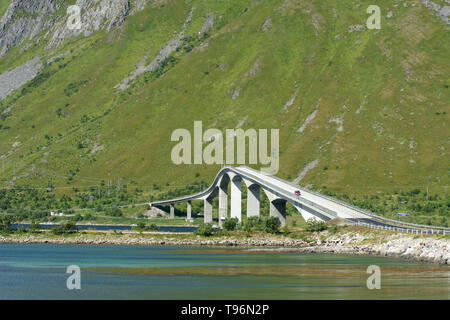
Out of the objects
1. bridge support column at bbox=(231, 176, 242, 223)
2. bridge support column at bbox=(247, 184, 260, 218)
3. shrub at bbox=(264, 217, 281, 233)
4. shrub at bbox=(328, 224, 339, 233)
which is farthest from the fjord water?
bridge support column at bbox=(231, 176, 242, 223)

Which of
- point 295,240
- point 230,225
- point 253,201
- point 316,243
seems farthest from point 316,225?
point 253,201

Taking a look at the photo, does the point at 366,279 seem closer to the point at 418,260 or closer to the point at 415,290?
the point at 415,290

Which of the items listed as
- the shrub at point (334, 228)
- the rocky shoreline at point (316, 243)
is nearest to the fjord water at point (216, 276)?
the rocky shoreline at point (316, 243)

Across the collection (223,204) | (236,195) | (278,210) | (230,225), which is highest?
(236,195)

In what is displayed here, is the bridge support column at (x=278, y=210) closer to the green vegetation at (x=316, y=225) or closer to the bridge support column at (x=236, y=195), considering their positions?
the green vegetation at (x=316, y=225)

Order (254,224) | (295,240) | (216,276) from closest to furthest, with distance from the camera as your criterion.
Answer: (216,276) → (295,240) → (254,224)

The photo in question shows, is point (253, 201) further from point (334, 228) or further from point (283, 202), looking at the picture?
point (334, 228)
